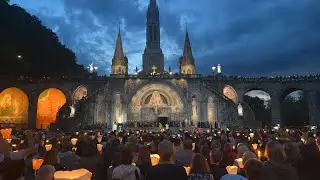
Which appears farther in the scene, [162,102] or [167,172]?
[162,102]

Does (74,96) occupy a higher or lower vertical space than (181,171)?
higher

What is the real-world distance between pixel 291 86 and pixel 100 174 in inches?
1815

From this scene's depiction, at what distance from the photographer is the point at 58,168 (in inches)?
260

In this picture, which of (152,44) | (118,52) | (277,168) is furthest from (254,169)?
(152,44)

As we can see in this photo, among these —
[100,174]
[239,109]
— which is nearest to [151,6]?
[239,109]

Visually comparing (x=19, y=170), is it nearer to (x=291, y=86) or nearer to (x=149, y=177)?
(x=149, y=177)

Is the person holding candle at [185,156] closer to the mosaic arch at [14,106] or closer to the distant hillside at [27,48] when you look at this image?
the mosaic arch at [14,106]

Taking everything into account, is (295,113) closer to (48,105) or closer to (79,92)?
(79,92)

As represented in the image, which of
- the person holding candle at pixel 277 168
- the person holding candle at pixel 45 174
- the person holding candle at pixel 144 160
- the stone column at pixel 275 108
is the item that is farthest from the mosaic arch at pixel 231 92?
the person holding candle at pixel 45 174

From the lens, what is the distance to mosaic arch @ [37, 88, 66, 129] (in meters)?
49.7

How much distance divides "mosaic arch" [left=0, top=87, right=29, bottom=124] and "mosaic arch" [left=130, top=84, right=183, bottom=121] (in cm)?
1679

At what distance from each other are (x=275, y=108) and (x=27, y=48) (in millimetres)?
43451

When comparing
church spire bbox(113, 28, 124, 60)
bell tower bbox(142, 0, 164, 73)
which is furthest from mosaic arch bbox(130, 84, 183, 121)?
bell tower bbox(142, 0, 164, 73)

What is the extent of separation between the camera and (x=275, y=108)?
157ft
